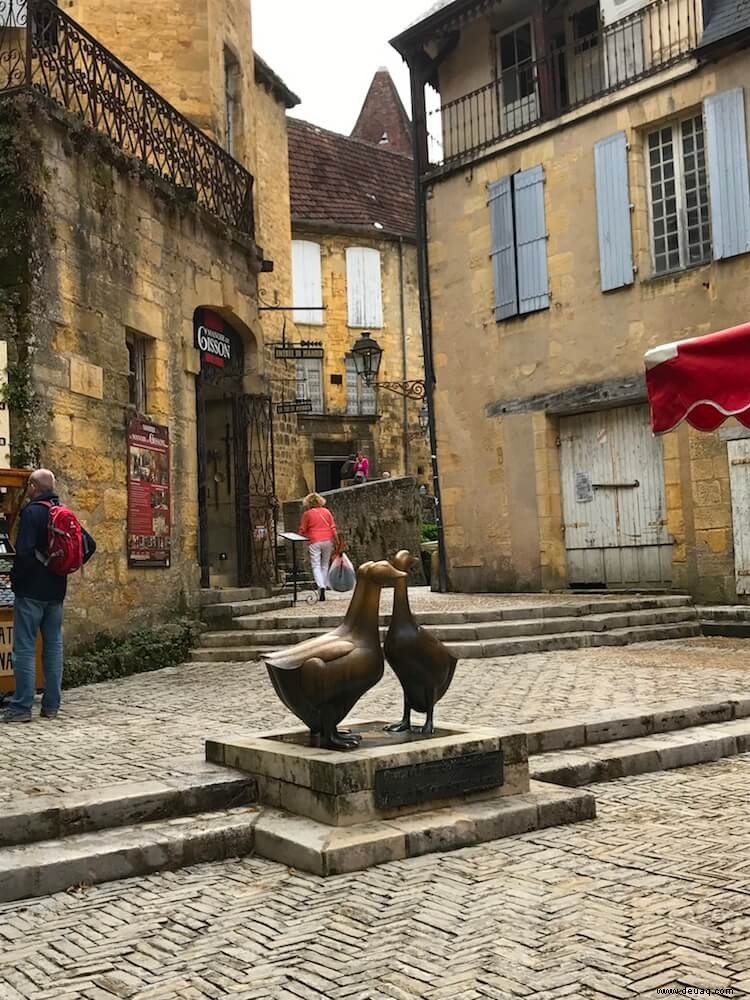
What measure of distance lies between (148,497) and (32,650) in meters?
3.41

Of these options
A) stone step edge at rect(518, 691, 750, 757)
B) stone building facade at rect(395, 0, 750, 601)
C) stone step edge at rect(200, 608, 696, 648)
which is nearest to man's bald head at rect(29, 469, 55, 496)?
stone step edge at rect(518, 691, 750, 757)

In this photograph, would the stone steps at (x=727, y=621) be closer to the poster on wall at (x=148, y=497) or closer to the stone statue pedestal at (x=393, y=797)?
the poster on wall at (x=148, y=497)

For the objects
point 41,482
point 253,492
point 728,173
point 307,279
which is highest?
point 307,279

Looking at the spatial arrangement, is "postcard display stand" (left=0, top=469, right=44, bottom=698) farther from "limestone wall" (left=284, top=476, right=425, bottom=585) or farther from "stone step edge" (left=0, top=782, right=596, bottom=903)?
"limestone wall" (left=284, top=476, right=425, bottom=585)

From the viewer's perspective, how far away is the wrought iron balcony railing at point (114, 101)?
9.32 m

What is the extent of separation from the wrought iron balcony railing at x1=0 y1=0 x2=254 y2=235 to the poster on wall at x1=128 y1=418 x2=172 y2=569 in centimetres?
279

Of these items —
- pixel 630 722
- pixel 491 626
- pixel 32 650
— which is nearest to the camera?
pixel 630 722

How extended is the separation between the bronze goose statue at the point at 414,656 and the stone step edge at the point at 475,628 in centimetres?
536

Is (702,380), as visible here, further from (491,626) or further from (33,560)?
(491,626)

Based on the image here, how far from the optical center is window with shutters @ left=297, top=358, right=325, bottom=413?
90.4ft

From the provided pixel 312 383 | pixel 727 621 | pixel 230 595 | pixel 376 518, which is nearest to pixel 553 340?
pixel 727 621

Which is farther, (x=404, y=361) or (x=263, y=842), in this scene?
(x=404, y=361)

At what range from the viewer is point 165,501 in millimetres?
10625

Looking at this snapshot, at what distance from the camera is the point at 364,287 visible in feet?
93.5
